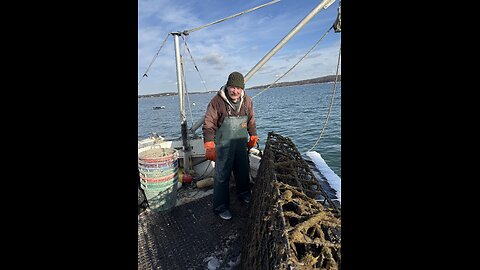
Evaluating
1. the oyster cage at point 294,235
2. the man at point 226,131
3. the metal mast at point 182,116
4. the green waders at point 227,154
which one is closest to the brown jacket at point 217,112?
the man at point 226,131

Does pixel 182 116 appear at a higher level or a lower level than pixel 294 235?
higher

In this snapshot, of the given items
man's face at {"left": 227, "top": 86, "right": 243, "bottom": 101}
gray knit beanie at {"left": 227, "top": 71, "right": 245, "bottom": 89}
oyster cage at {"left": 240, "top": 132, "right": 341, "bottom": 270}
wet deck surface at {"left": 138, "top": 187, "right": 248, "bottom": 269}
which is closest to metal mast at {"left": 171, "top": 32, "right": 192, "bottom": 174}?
wet deck surface at {"left": 138, "top": 187, "right": 248, "bottom": 269}

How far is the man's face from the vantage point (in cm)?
404

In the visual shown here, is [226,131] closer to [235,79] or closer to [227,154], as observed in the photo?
[227,154]

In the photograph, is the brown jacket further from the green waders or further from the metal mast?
the metal mast

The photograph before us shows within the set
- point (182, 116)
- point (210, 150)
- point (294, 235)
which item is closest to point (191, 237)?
point (210, 150)

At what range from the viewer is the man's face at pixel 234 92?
4.04 metres

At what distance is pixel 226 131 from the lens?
4102mm

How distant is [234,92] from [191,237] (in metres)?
2.35
